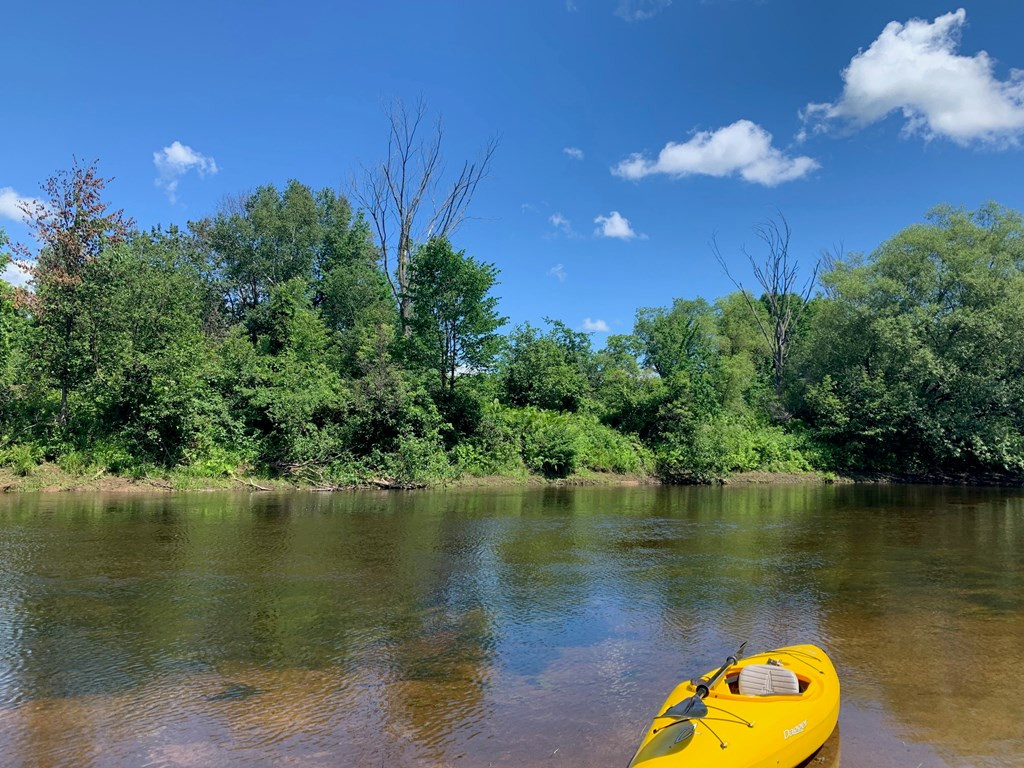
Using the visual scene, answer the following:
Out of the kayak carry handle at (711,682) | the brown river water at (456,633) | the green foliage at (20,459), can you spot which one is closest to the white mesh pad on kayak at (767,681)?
the kayak carry handle at (711,682)

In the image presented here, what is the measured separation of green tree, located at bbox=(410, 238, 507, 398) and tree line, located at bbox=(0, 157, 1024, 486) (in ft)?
0.31

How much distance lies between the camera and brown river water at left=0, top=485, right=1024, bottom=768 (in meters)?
6.06

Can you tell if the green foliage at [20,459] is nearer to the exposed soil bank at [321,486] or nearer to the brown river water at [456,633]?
the exposed soil bank at [321,486]

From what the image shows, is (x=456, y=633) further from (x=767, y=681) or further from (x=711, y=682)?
(x=767, y=681)

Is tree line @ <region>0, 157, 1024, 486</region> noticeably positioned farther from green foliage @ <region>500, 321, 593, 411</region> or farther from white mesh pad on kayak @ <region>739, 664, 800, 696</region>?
white mesh pad on kayak @ <region>739, 664, 800, 696</region>

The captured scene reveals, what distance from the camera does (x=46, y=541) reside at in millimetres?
13930

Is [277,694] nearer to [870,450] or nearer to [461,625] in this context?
[461,625]

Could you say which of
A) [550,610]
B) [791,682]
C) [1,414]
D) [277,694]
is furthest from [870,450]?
[1,414]

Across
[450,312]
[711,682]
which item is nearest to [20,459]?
[450,312]

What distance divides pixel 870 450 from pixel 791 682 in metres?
35.1

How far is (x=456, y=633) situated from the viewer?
29.9 ft

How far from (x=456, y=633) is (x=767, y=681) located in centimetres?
447

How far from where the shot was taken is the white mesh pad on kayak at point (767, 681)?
602 cm

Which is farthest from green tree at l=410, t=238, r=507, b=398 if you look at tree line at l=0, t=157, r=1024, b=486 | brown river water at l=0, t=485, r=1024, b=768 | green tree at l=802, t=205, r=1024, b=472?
green tree at l=802, t=205, r=1024, b=472
